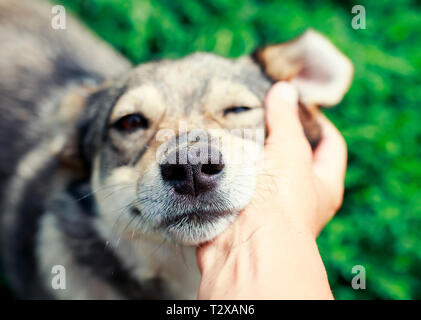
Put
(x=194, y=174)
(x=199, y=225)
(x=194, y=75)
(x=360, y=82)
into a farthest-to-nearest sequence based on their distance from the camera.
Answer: (x=360, y=82) < (x=194, y=75) < (x=199, y=225) < (x=194, y=174)

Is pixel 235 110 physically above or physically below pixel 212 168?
above

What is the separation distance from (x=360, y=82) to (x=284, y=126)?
2.05 meters

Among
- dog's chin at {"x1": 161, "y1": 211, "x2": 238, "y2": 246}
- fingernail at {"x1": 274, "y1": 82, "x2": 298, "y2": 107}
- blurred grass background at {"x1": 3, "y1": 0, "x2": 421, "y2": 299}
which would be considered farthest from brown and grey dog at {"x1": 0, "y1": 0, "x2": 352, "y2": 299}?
blurred grass background at {"x1": 3, "y1": 0, "x2": 421, "y2": 299}

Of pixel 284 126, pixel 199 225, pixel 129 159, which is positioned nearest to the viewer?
pixel 199 225

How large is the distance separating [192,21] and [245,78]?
215 cm

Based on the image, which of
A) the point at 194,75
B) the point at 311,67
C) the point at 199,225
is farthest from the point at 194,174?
the point at 311,67

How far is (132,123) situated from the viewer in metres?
2.37

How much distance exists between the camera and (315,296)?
164 cm

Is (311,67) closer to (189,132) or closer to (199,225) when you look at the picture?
(189,132)

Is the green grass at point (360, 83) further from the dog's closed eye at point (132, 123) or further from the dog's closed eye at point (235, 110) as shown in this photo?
the dog's closed eye at point (132, 123)

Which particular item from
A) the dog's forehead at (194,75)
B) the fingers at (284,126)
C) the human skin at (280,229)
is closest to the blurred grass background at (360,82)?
the dog's forehead at (194,75)

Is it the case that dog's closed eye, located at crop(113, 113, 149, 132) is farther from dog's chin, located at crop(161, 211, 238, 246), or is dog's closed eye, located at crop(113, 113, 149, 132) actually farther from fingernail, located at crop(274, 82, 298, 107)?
fingernail, located at crop(274, 82, 298, 107)
